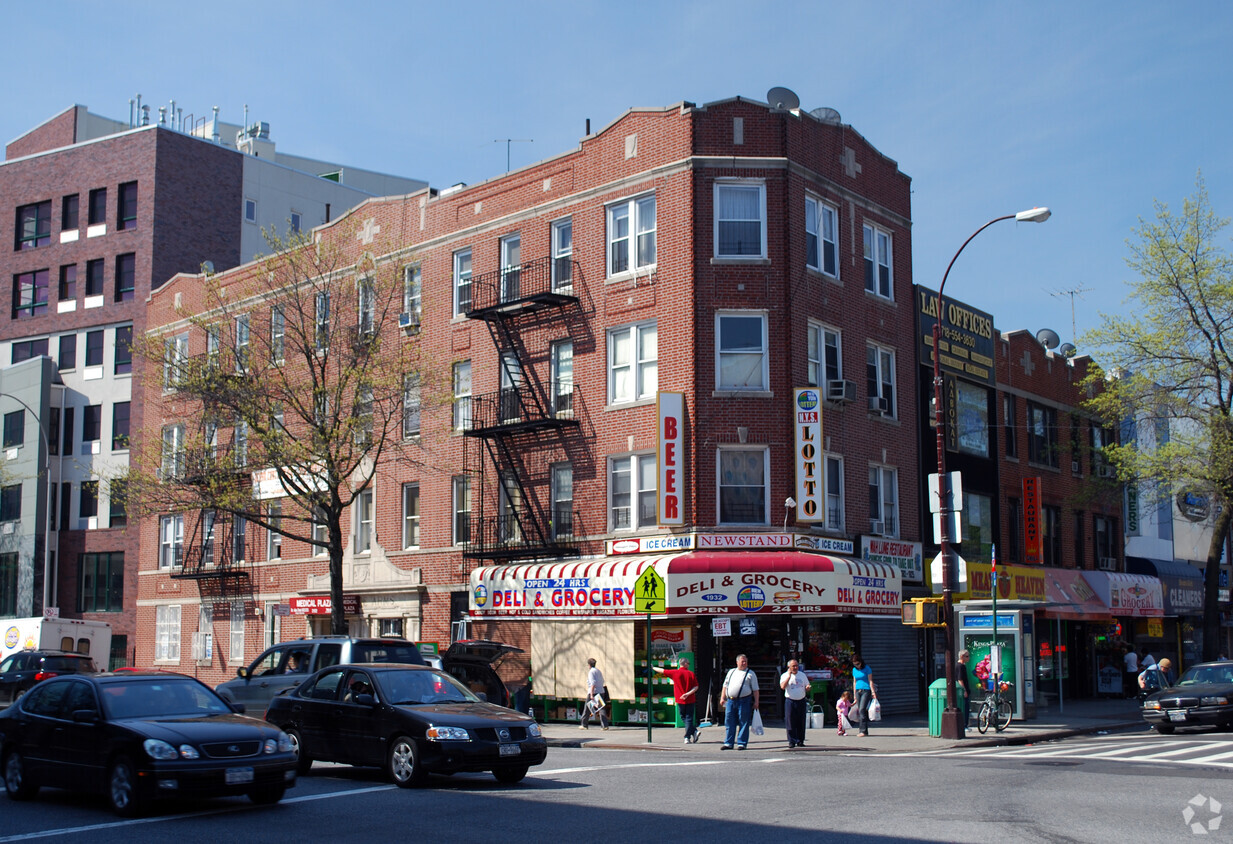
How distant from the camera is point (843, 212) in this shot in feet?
106

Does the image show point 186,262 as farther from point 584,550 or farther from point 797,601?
point 797,601

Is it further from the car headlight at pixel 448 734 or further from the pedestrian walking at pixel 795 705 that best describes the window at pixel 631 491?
the car headlight at pixel 448 734

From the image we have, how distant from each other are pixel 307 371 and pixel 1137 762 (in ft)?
84.8

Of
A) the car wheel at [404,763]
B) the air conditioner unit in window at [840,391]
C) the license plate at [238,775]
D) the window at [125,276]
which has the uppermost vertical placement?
the window at [125,276]

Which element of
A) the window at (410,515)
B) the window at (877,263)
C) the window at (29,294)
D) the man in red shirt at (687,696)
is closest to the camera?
the man in red shirt at (687,696)

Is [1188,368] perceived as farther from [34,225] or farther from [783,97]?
[34,225]

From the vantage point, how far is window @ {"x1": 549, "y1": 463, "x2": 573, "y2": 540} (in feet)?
104

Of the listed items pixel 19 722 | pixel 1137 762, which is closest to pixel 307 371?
pixel 19 722

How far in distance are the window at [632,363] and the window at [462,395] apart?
207 inches

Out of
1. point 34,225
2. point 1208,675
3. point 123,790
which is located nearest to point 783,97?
point 1208,675

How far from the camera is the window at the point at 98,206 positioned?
51.6 m

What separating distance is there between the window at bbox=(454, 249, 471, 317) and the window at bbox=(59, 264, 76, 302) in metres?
24.2

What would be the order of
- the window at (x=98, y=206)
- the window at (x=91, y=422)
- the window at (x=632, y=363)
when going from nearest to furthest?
the window at (x=632, y=363) < the window at (x=91, y=422) < the window at (x=98, y=206)

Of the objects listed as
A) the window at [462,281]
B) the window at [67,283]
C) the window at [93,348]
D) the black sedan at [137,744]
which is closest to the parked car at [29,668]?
the window at [462,281]
